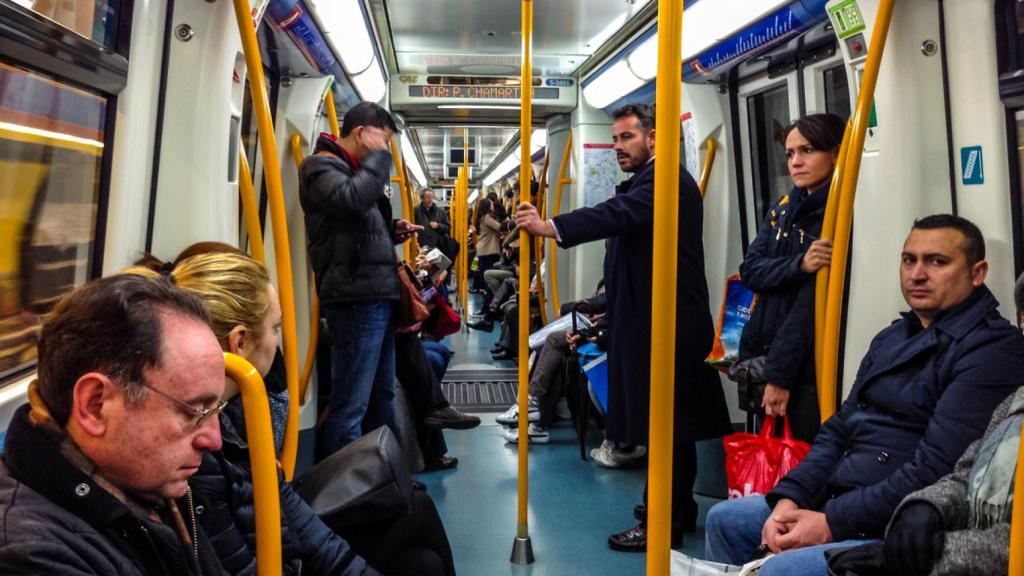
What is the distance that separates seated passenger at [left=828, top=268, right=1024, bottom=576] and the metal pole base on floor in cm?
160

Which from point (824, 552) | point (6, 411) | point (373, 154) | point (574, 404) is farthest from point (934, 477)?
point (574, 404)

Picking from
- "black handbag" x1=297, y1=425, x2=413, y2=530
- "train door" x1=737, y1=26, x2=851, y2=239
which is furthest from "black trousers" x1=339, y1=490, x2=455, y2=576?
"train door" x1=737, y1=26, x2=851, y2=239

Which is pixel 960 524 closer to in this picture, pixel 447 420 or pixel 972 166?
pixel 972 166

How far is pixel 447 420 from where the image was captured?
163 inches

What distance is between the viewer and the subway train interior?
1.86 meters

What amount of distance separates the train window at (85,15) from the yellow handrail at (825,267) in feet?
7.09

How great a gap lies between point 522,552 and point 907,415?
160cm

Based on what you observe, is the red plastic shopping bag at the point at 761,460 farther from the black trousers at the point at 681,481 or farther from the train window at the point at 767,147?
the train window at the point at 767,147

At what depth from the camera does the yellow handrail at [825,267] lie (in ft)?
8.20

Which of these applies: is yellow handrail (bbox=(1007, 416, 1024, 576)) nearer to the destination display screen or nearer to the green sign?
the green sign

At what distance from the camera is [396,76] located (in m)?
6.50

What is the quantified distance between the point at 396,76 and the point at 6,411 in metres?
5.24

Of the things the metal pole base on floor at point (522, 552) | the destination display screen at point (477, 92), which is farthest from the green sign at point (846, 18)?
the destination display screen at point (477, 92)

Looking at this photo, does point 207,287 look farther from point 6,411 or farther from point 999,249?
point 999,249
